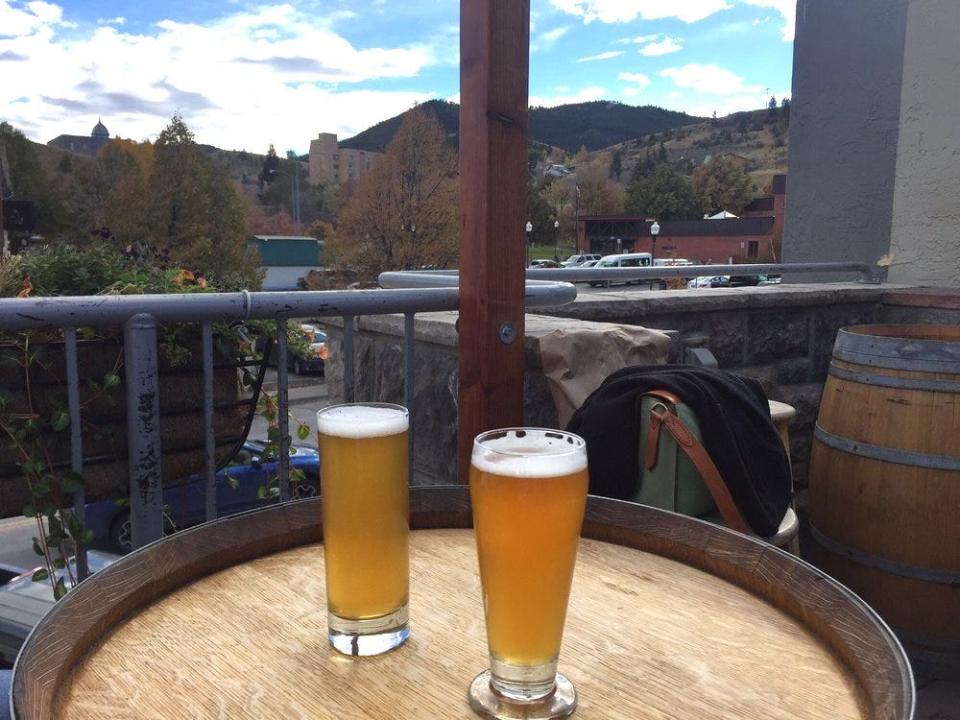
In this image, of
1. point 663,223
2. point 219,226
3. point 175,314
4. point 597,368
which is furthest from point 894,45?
point 663,223

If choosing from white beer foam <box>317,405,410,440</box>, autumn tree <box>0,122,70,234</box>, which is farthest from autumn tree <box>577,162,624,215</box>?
white beer foam <box>317,405,410,440</box>

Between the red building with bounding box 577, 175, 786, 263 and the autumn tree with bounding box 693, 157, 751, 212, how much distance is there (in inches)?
50.5

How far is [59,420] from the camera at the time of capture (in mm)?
1621

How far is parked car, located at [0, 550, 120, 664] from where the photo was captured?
379cm

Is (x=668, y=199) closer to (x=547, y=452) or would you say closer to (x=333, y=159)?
(x=333, y=159)

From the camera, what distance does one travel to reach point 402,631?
32.5 inches

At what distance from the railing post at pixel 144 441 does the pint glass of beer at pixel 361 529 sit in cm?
91

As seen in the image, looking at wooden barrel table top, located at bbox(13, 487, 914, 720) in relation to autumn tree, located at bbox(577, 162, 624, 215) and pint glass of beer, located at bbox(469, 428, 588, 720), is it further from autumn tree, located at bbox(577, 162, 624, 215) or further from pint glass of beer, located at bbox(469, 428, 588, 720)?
autumn tree, located at bbox(577, 162, 624, 215)

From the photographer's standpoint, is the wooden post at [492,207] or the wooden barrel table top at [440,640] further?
the wooden post at [492,207]

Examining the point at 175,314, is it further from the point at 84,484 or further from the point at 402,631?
the point at 402,631

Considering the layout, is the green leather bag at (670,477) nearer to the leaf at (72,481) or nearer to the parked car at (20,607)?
the leaf at (72,481)

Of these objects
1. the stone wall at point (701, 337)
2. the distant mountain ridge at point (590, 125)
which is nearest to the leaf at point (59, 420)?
the stone wall at point (701, 337)

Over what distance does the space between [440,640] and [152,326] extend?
1.02 m

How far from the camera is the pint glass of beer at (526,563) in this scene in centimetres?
67
